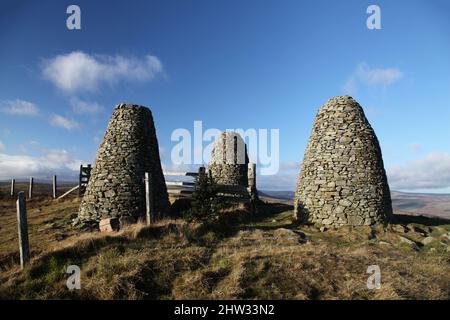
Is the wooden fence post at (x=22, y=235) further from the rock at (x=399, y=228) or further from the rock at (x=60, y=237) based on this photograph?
the rock at (x=399, y=228)

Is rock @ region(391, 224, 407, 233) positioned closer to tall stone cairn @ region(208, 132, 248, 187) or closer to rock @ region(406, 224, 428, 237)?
rock @ region(406, 224, 428, 237)

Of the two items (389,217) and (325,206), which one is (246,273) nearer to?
(325,206)

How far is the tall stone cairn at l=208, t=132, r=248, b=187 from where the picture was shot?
2573cm

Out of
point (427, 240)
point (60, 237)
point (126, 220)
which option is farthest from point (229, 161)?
point (60, 237)

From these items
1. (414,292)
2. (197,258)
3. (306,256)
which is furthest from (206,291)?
(414,292)

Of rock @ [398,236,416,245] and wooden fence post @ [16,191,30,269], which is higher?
wooden fence post @ [16,191,30,269]

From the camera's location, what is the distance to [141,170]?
14.6m

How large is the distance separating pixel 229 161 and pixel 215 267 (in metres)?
18.2

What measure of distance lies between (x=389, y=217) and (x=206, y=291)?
12.2 metres

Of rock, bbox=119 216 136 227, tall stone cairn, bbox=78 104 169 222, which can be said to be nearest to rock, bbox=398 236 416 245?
tall stone cairn, bbox=78 104 169 222

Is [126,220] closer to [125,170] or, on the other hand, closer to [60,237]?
[125,170]

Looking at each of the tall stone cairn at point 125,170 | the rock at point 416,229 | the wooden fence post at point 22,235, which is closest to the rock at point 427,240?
the rock at point 416,229

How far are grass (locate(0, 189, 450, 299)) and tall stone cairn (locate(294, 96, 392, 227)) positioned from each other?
2.32 metres

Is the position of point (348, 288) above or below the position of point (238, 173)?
below
